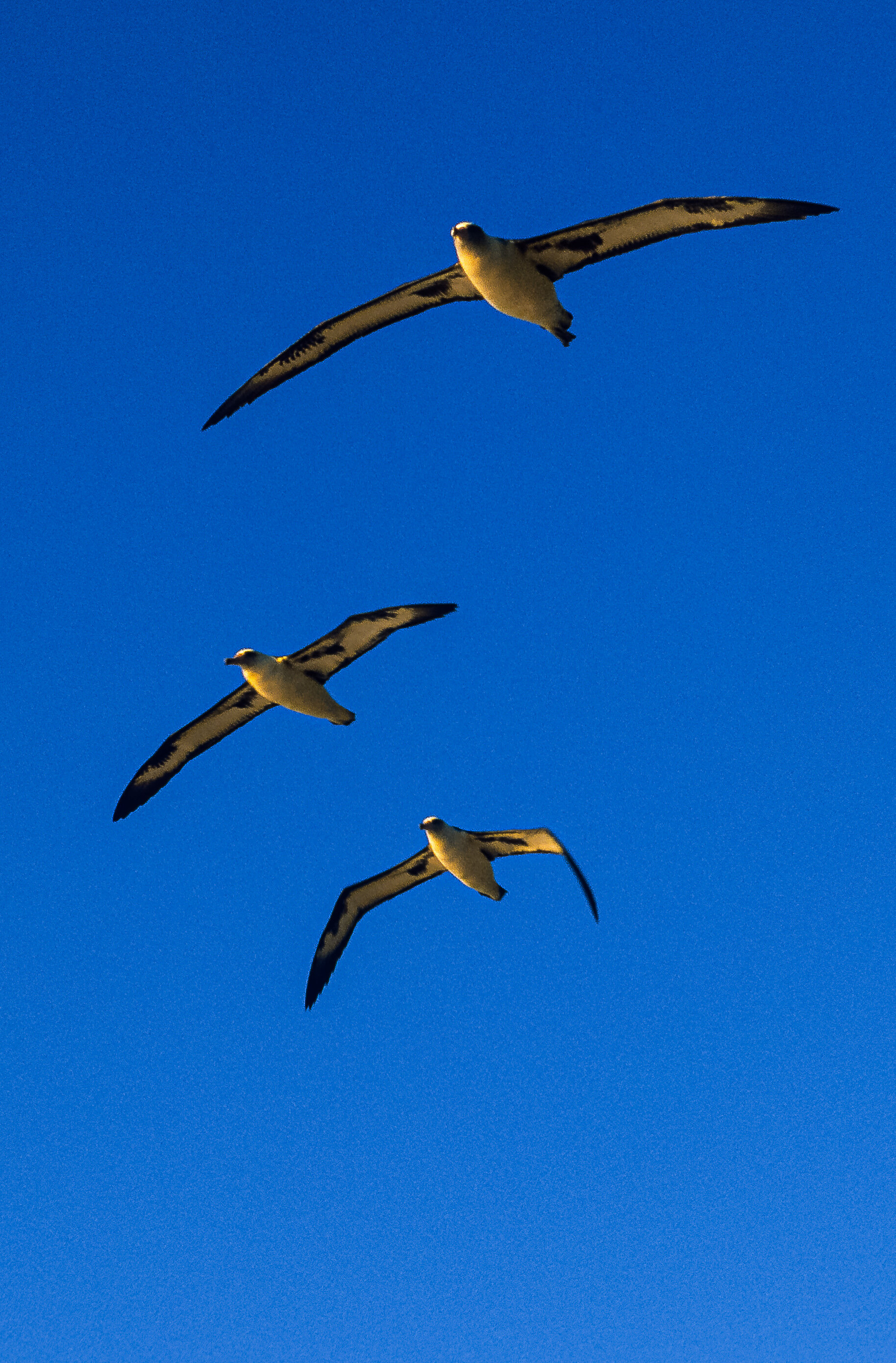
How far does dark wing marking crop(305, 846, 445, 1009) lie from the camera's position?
30.2 metres

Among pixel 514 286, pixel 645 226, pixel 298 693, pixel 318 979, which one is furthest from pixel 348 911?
pixel 645 226

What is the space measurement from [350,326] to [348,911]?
43.2 feet

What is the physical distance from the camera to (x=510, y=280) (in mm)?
Answer: 20906

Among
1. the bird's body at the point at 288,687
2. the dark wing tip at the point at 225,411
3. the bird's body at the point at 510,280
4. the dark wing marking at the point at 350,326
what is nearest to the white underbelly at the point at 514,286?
the bird's body at the point at 510,280

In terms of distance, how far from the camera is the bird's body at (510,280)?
20.5 m

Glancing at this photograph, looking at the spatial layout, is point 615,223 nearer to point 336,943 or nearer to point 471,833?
point 471,833

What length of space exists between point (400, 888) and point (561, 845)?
219 inches

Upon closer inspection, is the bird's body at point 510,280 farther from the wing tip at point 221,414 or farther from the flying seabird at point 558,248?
the wing tip at point 221,414

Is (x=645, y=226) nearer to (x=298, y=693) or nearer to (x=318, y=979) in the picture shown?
(x=298, y=693)

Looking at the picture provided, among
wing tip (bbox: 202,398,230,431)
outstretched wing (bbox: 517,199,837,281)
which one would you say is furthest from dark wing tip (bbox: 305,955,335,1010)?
outstretched wing (bbox: 517,199,837,281)

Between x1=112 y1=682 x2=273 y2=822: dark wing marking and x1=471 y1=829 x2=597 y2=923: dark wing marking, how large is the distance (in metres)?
5.53

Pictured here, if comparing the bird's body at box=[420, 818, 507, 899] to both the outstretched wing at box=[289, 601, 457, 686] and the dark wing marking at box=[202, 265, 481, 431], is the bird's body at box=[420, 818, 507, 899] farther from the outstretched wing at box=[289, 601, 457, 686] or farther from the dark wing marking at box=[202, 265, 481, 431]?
the dark wing marking at box=[202, 265, 481, 431]

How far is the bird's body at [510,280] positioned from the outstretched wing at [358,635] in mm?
7206

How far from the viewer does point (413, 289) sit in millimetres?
23203
